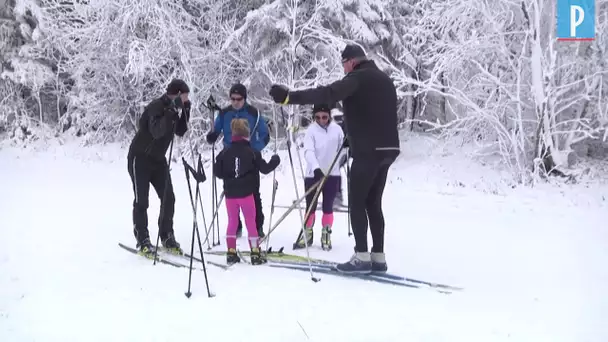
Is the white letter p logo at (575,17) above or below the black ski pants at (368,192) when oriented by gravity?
Result: above

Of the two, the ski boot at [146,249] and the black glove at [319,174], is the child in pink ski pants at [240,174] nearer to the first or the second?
the black glove at [319,174]

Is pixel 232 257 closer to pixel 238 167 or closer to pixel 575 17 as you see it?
pixel 238 167

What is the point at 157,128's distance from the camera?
561cm

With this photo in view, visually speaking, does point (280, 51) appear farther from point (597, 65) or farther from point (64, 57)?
point (64, 57)

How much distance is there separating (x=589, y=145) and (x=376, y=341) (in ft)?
47.8

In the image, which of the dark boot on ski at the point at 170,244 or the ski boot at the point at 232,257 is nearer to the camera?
the ski boot at the point at 232,257

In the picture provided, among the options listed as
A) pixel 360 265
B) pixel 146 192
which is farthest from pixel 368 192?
pixel 146 192

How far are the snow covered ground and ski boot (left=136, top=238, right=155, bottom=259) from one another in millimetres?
87

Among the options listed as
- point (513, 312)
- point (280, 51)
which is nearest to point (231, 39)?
point (280, 51)

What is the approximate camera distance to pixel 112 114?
21.2 m

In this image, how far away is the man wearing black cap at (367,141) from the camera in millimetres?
4770

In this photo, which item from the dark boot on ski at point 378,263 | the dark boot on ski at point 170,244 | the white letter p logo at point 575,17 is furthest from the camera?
the white letter p logo at point 575,17

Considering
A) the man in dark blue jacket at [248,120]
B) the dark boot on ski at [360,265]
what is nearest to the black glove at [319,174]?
the man in dark blue jacket at [248,120]

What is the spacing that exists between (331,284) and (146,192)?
2566mm
